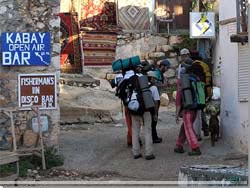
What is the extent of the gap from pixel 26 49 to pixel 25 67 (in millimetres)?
266

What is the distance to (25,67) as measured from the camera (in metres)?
8.04

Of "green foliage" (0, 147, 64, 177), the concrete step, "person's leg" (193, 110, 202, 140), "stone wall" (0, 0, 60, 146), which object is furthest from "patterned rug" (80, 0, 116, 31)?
the concrete step

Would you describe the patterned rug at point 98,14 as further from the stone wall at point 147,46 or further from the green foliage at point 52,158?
the green foliage at point 52,158

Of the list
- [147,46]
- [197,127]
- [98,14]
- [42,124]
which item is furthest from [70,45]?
[42,124]

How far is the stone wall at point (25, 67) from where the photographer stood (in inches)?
312

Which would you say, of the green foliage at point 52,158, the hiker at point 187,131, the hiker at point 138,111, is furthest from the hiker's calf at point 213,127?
the green foliage at point 52,158

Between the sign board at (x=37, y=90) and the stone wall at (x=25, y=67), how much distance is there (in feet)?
0.21

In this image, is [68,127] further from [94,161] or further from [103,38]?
[103,38]

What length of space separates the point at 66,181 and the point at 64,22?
10077 mm

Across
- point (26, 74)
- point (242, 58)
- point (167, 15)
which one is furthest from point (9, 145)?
point (167, 15)

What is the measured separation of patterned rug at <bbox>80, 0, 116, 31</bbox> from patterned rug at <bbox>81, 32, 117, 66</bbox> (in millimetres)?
487

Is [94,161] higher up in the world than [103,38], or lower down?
lower down

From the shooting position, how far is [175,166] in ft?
25.4

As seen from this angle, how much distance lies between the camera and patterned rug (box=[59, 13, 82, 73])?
53.4ft
